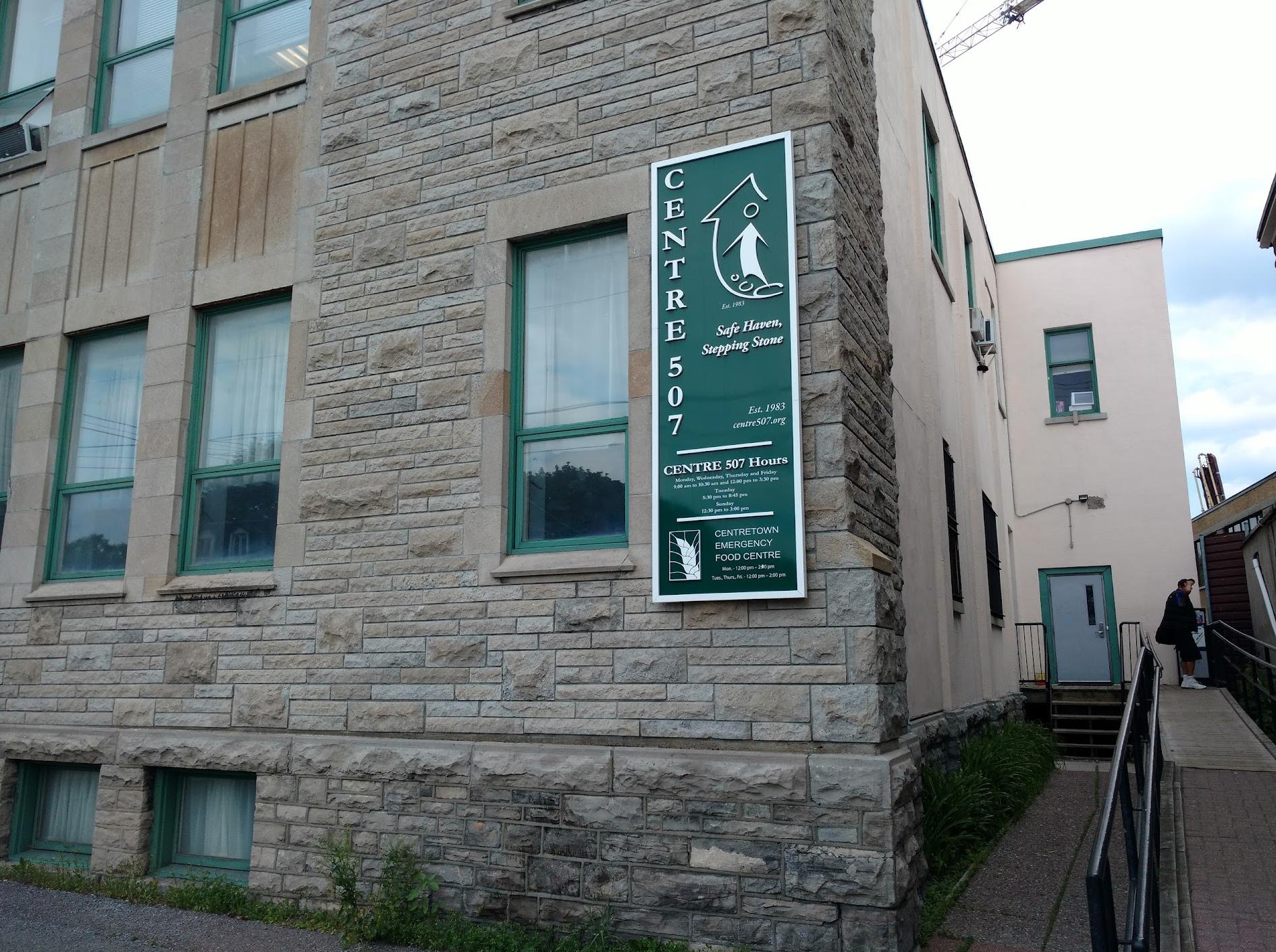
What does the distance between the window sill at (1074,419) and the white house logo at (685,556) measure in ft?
46.9

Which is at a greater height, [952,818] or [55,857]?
[952,818]

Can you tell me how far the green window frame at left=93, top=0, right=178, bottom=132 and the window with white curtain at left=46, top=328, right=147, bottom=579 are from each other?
2135mm

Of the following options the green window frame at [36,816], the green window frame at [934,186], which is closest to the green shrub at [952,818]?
the green window frame at [934,186]

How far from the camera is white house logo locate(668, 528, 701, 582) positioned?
19.4 feet

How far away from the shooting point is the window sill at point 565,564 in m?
6.16

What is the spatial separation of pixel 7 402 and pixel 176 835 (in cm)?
448

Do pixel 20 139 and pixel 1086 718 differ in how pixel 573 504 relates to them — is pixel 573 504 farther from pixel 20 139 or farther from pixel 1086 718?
pixel 1086 718

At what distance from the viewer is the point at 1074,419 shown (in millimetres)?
18203

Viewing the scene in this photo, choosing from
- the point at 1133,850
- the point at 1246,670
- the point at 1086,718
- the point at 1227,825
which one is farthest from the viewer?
the point at 1246,670

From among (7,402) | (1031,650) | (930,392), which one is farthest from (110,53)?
(1031,650)

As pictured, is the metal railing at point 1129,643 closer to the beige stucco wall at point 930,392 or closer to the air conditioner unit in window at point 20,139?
the beige stucco wall at point 930,392

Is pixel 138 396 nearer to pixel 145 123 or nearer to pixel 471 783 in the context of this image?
pixel 145 123

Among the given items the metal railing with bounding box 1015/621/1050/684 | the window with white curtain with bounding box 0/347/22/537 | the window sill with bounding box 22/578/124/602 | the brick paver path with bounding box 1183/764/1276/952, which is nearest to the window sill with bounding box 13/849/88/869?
the window sill with bounding box 22/578/124/602

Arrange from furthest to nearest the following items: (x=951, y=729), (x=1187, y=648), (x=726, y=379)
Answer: (x=1187, y=648) < (x=951, y=729) < (x=726, y=379)
